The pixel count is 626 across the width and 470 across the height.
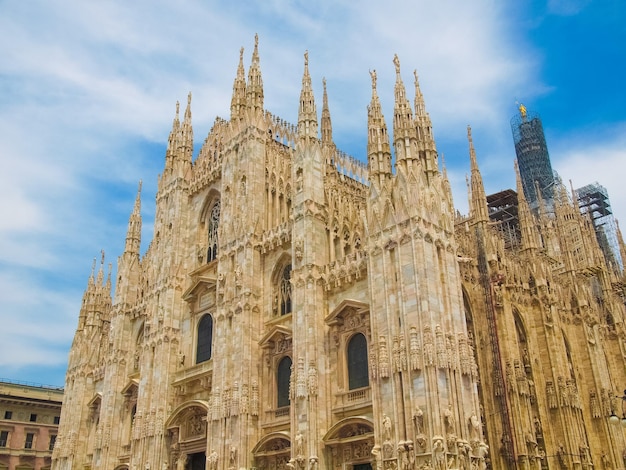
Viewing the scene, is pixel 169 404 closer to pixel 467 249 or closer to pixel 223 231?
pixel 223 231

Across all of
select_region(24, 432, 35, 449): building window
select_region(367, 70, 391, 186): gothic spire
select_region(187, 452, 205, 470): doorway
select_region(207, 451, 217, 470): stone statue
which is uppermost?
select_region(367, 70, 391, 186): gothic spire

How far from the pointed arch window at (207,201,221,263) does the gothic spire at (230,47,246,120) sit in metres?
6.15

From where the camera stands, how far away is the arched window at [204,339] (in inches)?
1485

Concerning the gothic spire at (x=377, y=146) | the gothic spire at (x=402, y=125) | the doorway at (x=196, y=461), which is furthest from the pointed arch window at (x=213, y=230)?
the gothic spire at (x=402, y=125)

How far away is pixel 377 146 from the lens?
29984 millimetres

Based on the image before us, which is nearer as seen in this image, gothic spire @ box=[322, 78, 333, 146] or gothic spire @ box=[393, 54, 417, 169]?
gothic spire @ box=[393, 54, 417, 169]

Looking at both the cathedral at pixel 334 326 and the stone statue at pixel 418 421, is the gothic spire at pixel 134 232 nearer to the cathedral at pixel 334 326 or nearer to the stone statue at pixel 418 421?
the cathedral at pixel 334 326

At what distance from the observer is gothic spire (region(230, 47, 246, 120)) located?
134 feet

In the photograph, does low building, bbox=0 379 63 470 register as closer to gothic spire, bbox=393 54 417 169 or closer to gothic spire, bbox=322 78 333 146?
gothic spire, bbox=322 78 333 146

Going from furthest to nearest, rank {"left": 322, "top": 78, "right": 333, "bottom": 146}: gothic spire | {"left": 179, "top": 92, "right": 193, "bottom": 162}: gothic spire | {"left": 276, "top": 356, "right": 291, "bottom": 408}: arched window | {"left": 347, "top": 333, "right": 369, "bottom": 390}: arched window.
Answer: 1. {"left": 179, "top": 92, "right": 193, "bottom": 162}: gothic spire
2. {"left": 322, "top": 78, "right": 333, "bottom": 146}: gothic spire
3. {"left": 276, "top": 356, "right": 291, "bottom": 408}: arched window
4. {"left": 347, "top": 333, "right": 369, "bottom": 390}: arched window

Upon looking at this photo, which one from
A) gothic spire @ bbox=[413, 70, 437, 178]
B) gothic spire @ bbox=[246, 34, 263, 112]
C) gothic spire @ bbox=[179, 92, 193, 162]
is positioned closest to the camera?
gothic spire @ bbox=[413, 70, 437, 178]

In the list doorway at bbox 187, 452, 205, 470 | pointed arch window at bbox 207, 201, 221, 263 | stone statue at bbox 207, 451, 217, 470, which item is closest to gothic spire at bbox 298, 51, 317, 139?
pointed arch window at bbox 207, 201, 221, 263

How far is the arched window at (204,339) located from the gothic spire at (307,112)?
12979mm

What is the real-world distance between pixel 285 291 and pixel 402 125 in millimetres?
11021
